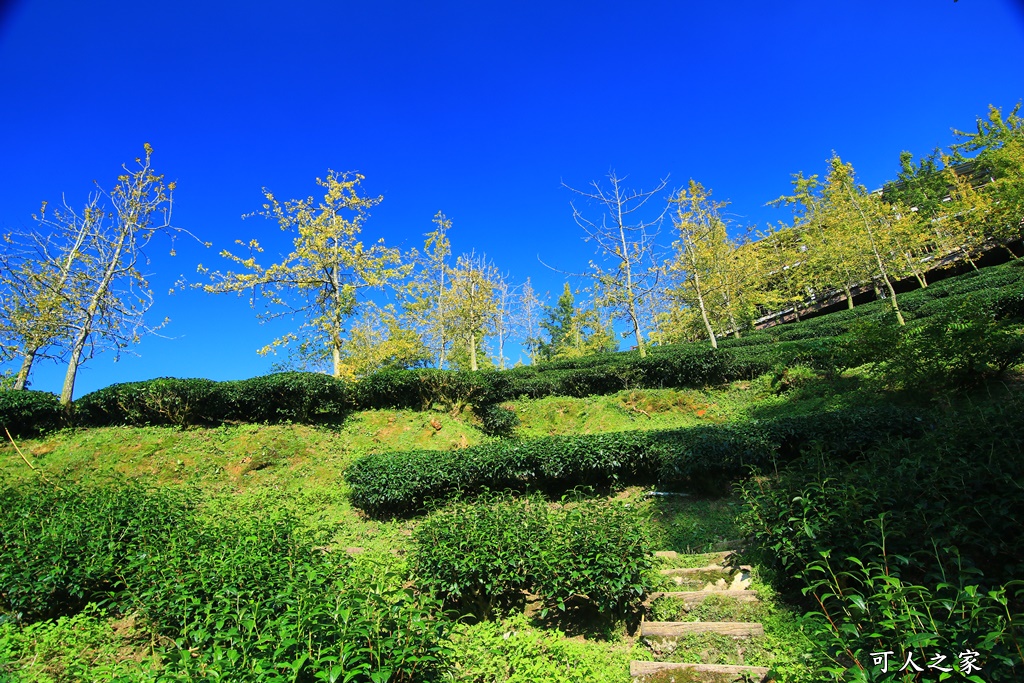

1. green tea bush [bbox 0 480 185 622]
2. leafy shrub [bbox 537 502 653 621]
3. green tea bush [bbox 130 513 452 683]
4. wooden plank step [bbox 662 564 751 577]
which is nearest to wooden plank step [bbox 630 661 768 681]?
leafy shrub [bbox 537 502 653 621]

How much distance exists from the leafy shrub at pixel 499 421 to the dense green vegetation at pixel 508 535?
213cm

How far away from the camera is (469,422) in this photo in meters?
13.2

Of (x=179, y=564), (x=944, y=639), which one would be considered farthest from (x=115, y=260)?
(x=944, y=639)

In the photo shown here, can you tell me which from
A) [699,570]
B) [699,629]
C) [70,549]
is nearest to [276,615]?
[70,549]

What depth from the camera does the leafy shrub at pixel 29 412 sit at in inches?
419

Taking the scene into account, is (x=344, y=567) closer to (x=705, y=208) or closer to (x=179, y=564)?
(x=179, y=564)

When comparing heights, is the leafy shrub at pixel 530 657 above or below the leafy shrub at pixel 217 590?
below

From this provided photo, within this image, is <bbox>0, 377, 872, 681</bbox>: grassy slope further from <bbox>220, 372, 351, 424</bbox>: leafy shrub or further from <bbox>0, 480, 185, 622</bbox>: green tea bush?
<bbox>220, 372, 351, 424</bbox>: leafy shrub

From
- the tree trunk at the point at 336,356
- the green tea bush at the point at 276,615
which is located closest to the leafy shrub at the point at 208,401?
the tree trunk at the point at 336,356

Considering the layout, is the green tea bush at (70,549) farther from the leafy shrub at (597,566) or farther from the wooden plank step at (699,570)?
the wooden plank step at (699,570)

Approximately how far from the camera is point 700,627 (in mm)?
4062

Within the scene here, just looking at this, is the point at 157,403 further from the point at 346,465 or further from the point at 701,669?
the point at 701,669

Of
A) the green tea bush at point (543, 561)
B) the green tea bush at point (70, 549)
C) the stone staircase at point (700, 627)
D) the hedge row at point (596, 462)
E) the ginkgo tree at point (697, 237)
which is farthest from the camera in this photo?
the ginkgo tree at point (697, 237)

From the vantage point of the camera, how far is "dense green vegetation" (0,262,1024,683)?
9.51 ft
